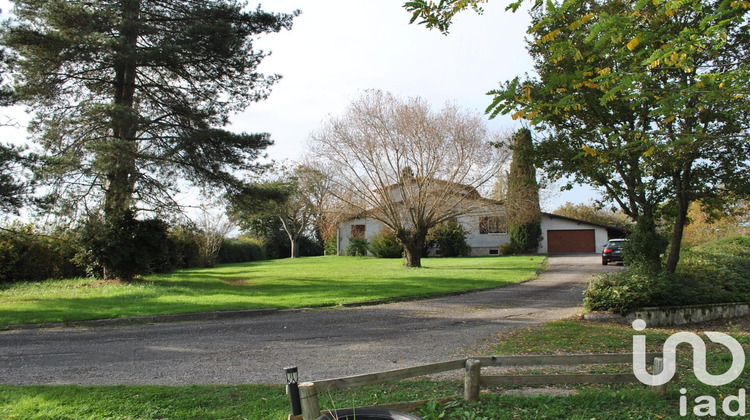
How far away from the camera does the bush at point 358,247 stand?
131 feet

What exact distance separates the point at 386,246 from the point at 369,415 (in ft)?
110

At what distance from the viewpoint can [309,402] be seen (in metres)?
4.02

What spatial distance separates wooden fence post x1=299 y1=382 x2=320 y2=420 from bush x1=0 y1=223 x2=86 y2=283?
1750 cm

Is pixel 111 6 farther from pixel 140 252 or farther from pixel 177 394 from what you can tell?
pixel 177 394

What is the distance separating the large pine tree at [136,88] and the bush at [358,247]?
871 inches

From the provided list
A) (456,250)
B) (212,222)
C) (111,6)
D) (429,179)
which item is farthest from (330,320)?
(456,250)

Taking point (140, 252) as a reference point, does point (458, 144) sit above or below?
above

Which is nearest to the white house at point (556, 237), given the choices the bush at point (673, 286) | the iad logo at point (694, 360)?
the bush at point (673, 286)

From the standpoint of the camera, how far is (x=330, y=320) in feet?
38.0

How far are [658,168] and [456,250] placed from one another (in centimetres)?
2816

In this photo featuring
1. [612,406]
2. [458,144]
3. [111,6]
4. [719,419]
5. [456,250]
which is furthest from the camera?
[456,250]

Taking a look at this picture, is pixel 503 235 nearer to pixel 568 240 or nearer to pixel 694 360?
pixel 568 240

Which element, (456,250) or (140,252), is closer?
(140,252)

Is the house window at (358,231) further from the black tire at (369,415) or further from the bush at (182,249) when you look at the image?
the black tire at (369,415)
